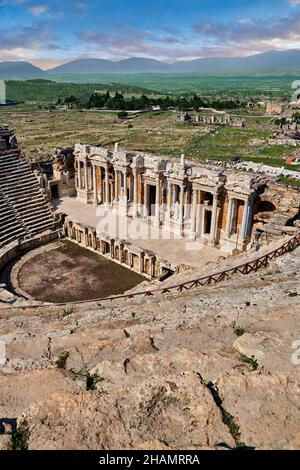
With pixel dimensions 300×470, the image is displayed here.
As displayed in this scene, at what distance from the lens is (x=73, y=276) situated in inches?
1064

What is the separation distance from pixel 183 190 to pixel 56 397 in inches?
925

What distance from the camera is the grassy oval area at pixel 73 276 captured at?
82.2 feet

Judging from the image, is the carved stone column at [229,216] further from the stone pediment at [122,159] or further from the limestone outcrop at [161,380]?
the limestone outcrop at [161,380]

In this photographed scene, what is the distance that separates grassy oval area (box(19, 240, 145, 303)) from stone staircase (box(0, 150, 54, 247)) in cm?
285

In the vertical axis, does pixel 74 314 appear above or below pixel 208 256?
above

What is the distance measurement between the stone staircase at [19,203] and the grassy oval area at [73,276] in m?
2.85

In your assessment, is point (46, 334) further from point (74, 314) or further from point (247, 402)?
point (247, 402)

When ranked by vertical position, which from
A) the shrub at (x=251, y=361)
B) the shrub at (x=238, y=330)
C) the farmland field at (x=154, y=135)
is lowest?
the farmland field at (x=154, y=135)

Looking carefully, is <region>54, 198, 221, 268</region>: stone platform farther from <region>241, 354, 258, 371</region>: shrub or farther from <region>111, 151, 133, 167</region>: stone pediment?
<region>241, 354, 258, 371</region>: shrub

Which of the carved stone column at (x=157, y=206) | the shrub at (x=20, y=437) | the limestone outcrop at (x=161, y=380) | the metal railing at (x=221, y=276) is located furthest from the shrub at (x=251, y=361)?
the carved stone column at (x=157, y=206)

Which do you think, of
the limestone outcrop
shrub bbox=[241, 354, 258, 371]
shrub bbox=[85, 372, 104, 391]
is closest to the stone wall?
the limestone outcrop

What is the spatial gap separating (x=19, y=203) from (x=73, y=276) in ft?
31.7
